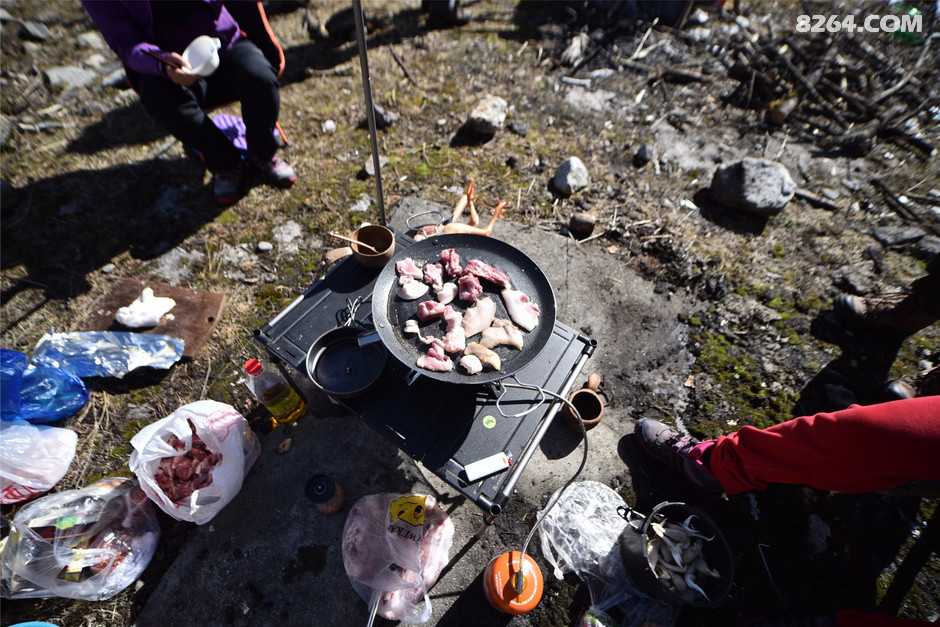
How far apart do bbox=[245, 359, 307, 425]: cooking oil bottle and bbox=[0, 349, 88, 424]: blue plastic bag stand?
4.84 feet

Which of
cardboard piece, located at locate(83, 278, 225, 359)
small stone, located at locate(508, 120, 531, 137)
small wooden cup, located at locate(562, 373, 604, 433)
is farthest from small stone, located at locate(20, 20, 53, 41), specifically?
small wooden cup, located at locate(562, 373, 604, 433)

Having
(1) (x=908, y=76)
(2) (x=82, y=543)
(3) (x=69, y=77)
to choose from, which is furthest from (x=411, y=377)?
(1) (x=908, y=76)

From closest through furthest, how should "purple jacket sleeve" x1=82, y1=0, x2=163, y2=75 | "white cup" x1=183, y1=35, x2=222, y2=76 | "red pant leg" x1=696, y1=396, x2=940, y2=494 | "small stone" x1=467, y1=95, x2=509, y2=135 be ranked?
"red pant leg" x1=696, y1=396, x2=940, y2=494
"purple jacket sleeve" x1=82, y1=0, x2=163, y2=75
"white cup" x1=183, y1=35, x2=222, y2=76
"small stone" x1=467, y1=95, x2=509, y2=135

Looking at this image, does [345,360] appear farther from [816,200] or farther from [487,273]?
[816,200]

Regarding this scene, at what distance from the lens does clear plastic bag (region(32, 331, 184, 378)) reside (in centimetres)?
333

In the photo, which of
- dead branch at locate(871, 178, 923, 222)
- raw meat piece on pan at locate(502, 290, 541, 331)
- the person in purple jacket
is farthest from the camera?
dead branch at locate(871, 178, 923, 222)

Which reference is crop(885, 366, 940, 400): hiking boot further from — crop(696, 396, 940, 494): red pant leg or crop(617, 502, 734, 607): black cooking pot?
crop(617, 502, 734, 607): black cooking pot

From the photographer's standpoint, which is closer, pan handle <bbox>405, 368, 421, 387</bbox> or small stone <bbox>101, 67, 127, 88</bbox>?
pan handle <bbox>405, 368, 421, 387</bbox>

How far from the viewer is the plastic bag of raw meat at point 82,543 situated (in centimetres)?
246

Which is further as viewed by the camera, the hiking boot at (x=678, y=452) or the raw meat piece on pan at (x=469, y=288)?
the hiking boot at (x=678, y=452)

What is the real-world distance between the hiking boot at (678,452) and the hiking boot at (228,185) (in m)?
4.82

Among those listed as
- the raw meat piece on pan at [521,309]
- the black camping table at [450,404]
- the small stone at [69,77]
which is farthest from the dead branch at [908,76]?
the small stone at [69,77]

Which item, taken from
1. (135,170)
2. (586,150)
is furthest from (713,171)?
(135,170)

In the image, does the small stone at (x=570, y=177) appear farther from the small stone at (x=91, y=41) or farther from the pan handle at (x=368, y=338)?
the small stone at (x=91, y=41)
